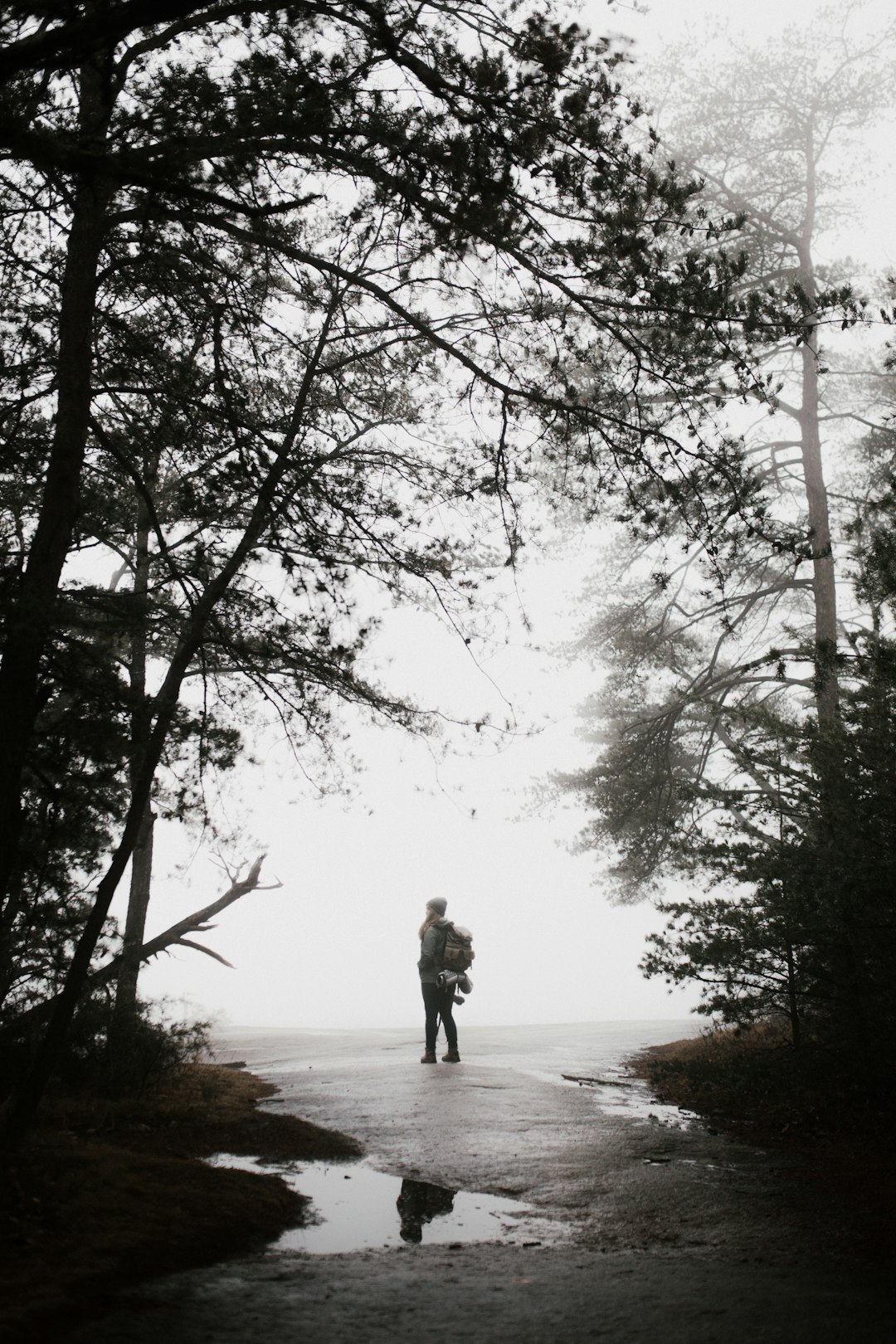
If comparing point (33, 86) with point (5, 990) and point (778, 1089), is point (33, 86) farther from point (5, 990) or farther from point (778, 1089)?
point (778, 1089)

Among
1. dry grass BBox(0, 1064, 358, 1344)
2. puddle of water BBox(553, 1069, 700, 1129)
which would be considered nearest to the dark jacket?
puddle of water BBox(553, 1069, 700, 1129)

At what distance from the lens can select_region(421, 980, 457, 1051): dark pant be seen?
11.4 meters

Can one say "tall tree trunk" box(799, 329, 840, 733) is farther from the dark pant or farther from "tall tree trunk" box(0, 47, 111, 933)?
"tall tree trunk" box(0, 47, 111, 933)

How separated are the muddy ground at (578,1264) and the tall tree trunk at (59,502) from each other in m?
2.86

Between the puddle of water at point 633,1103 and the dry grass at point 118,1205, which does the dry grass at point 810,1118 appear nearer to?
the puddle of water at point 633,1103

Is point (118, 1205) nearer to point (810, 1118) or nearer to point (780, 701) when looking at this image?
point (810, 1118)

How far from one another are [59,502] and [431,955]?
7180 mm

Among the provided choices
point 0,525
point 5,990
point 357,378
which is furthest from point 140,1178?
point 357,378

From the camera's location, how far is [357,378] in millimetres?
8867

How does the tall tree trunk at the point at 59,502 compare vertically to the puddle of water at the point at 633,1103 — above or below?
above

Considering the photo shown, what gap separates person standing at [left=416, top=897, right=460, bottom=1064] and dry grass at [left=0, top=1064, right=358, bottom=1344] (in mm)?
4249

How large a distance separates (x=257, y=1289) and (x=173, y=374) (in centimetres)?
588

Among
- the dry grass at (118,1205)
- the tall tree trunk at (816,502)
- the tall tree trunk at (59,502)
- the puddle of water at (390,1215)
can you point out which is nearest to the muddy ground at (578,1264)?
the puddle of water at (390,1215)

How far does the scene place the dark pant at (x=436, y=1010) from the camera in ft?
37.4
